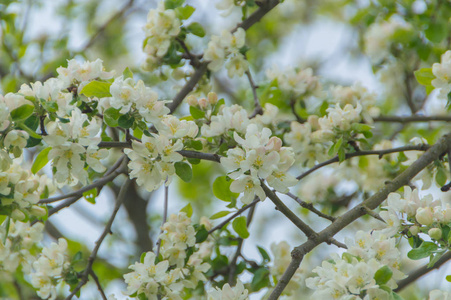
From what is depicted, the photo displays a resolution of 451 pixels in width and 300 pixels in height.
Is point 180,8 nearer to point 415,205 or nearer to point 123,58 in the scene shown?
point 415,205

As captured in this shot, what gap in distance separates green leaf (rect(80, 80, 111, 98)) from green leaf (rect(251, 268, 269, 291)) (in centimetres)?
123

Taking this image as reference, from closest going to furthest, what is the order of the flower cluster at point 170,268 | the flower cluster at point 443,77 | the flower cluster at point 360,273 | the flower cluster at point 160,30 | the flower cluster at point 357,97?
1. the flower cluster at point 360,273
2. the flower cluster at point 170,268
3. the flower cluster at point 443,77
4. the flower cluster at point 160,30
5. the flower cluster at point 357,97

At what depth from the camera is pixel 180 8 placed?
8.72 feet

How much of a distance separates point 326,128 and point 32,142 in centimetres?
125

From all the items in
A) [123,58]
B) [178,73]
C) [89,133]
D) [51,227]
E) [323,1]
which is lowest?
[89,133]

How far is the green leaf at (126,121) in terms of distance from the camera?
5.85 ft

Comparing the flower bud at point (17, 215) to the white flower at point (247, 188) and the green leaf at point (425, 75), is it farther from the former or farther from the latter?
the green leaf at point (425, 75)

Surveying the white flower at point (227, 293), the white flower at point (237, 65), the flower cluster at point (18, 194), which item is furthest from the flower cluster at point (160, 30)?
the white flower at point (227, 293)

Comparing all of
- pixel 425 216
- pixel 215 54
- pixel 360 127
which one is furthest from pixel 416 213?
pixel 215 54

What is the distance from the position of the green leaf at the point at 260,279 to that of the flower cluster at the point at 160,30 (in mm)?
1117

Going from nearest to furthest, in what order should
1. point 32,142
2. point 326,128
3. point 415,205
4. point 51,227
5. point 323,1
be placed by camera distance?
point 32,142 < point 415,205 < point 326,128 < point 51,227 < point 323,1

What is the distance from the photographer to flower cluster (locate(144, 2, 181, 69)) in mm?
2615

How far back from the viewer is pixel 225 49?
2760 mm

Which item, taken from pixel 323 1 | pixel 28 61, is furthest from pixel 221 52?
pixel 323 1
